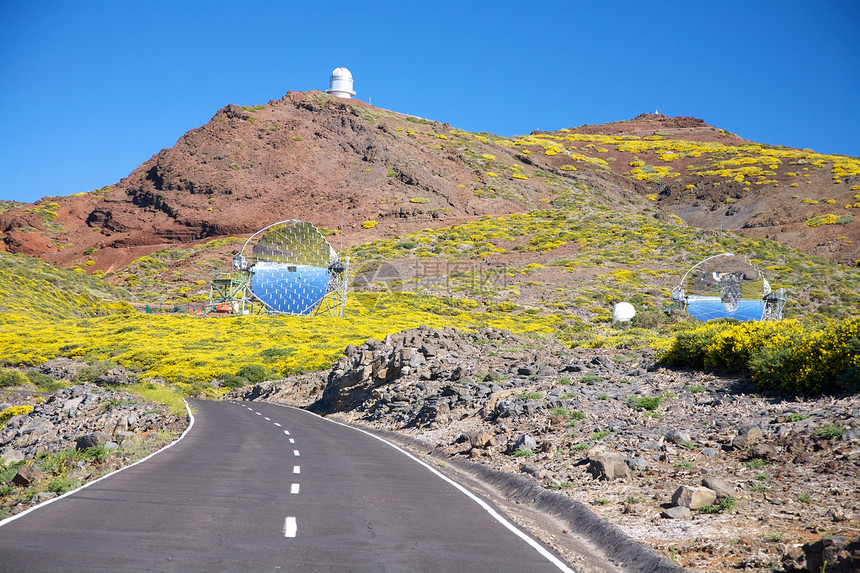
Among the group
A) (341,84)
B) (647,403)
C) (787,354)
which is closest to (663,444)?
(647,403)

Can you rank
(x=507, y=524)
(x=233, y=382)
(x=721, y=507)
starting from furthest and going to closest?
(x=233, y=382) < (x=507, y=524) < (x=721, y=507)

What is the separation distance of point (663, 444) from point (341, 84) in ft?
470

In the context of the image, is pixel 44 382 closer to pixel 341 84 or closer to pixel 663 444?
pixel 663 444

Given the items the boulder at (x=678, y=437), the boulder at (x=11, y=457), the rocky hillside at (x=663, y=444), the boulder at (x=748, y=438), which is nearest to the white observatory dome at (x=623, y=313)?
the rocky hillside at (x=663, y=444)

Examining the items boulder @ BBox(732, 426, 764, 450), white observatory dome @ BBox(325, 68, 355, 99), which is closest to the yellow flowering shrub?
boulder @ BBox(732, 426, 764, 450)

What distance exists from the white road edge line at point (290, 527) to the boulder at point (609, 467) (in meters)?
5.32

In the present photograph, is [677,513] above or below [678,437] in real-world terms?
below

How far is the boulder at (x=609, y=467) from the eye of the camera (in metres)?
A: 11.8

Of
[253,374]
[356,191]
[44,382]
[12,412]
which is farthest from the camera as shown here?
[356,191]

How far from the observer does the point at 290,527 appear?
874 centimetres

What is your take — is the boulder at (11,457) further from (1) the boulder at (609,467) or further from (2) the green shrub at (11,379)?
(2) the green shrub at (11,379)

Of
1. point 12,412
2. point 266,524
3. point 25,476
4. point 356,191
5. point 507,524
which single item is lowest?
point 12,412

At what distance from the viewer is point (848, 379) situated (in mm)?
13391

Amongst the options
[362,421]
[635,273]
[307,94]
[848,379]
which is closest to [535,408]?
[848,379]
